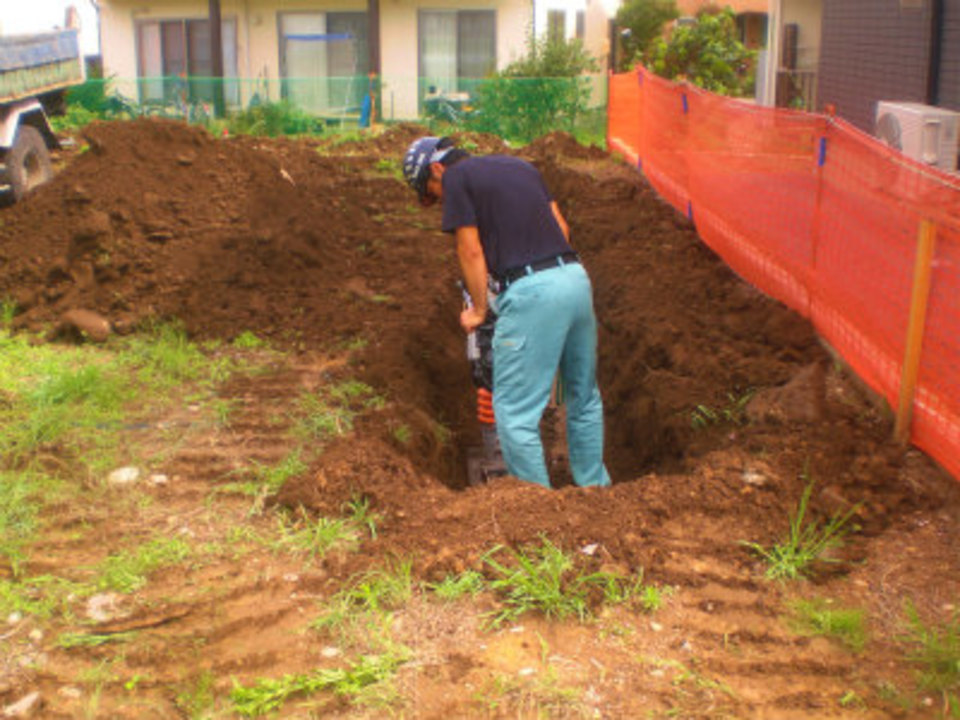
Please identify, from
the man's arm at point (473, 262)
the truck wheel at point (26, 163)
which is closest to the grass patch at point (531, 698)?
the man's arm at point (473, 262)

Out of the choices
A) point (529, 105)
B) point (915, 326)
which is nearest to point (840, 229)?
point (915, 326)

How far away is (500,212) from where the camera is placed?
4.94 metres

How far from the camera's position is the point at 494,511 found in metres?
4.29

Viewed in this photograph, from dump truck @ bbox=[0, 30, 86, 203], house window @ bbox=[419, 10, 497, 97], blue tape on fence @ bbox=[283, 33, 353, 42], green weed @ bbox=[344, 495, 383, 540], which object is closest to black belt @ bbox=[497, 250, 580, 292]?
green weed @ bbox=[344, 495, 383, 540]

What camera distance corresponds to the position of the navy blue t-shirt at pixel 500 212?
193 inches

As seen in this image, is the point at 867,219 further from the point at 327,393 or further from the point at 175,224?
the point at 175,224

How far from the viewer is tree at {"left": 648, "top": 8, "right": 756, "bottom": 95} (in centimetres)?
2102

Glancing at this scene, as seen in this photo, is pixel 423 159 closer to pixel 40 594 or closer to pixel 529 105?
pixel 40 594

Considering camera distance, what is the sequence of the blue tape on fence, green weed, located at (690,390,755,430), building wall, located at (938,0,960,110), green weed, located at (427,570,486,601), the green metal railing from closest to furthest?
green weed, located at (427,570,486,601), green weed, located at (690,390,755,430), building wall, located at (938,0,960,110), the green metal railing, the blue tape on fence

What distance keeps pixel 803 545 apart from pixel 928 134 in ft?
20.0

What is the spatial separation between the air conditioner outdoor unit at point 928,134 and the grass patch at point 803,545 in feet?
18.4

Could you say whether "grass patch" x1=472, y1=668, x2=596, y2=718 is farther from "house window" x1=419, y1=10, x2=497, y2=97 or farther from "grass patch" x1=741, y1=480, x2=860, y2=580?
"house window" x1=419, y1=10, x2=497, y2=97

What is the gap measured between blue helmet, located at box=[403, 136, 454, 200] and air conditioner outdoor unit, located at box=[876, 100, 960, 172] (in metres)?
5.34

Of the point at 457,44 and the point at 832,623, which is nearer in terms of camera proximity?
the point at 832,623
